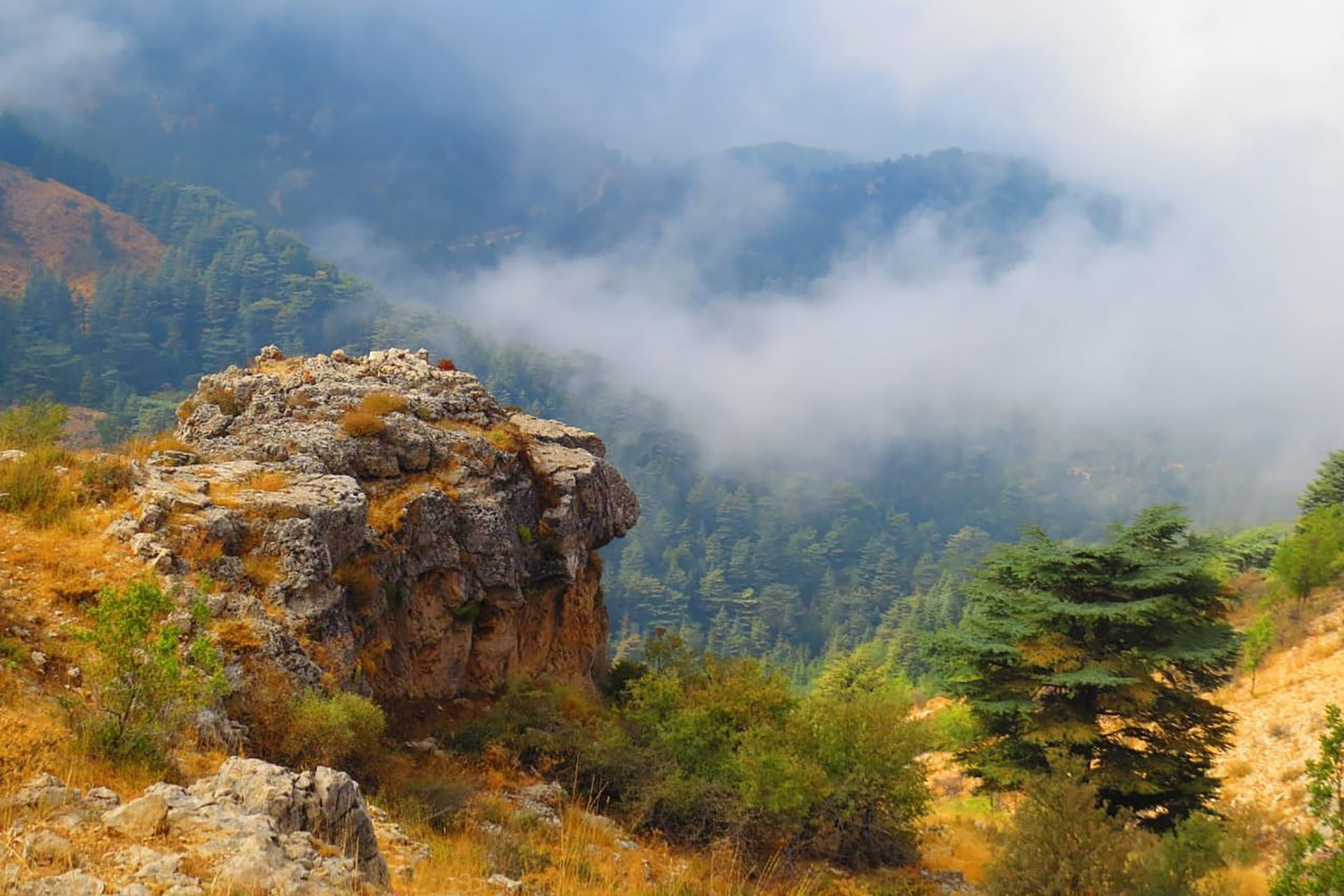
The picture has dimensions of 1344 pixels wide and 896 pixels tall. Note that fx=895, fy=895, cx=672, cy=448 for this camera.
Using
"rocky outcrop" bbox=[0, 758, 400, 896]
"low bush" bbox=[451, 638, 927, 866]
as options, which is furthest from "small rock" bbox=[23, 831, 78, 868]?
"low bush" bbox=[451, 638, 927, 866]

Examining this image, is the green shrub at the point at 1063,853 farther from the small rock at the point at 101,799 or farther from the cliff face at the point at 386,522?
the small rock at the point at 101,799

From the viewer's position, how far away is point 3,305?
104 m

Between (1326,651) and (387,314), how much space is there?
493 feet

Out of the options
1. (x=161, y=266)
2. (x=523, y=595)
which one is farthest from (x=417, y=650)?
(x=161, y=266)

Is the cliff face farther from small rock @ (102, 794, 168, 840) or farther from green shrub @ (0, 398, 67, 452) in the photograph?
small rock @ (102, 794, 168, 840)

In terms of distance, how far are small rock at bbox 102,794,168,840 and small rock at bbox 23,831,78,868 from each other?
0.39m

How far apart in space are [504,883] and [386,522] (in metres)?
7.75

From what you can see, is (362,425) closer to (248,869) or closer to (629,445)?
(248,869)

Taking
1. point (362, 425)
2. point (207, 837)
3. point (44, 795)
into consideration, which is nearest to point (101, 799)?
point (44, 795)

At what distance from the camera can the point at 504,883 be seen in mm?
8078

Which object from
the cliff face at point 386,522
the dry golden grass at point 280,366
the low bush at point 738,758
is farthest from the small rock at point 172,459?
the low bush at point 738,758

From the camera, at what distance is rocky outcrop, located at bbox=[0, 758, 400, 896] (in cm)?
488

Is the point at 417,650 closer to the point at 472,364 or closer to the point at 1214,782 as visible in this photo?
the point at 1214,782

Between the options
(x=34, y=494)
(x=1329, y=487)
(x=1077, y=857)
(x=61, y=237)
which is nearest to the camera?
(x=34, y=494)
